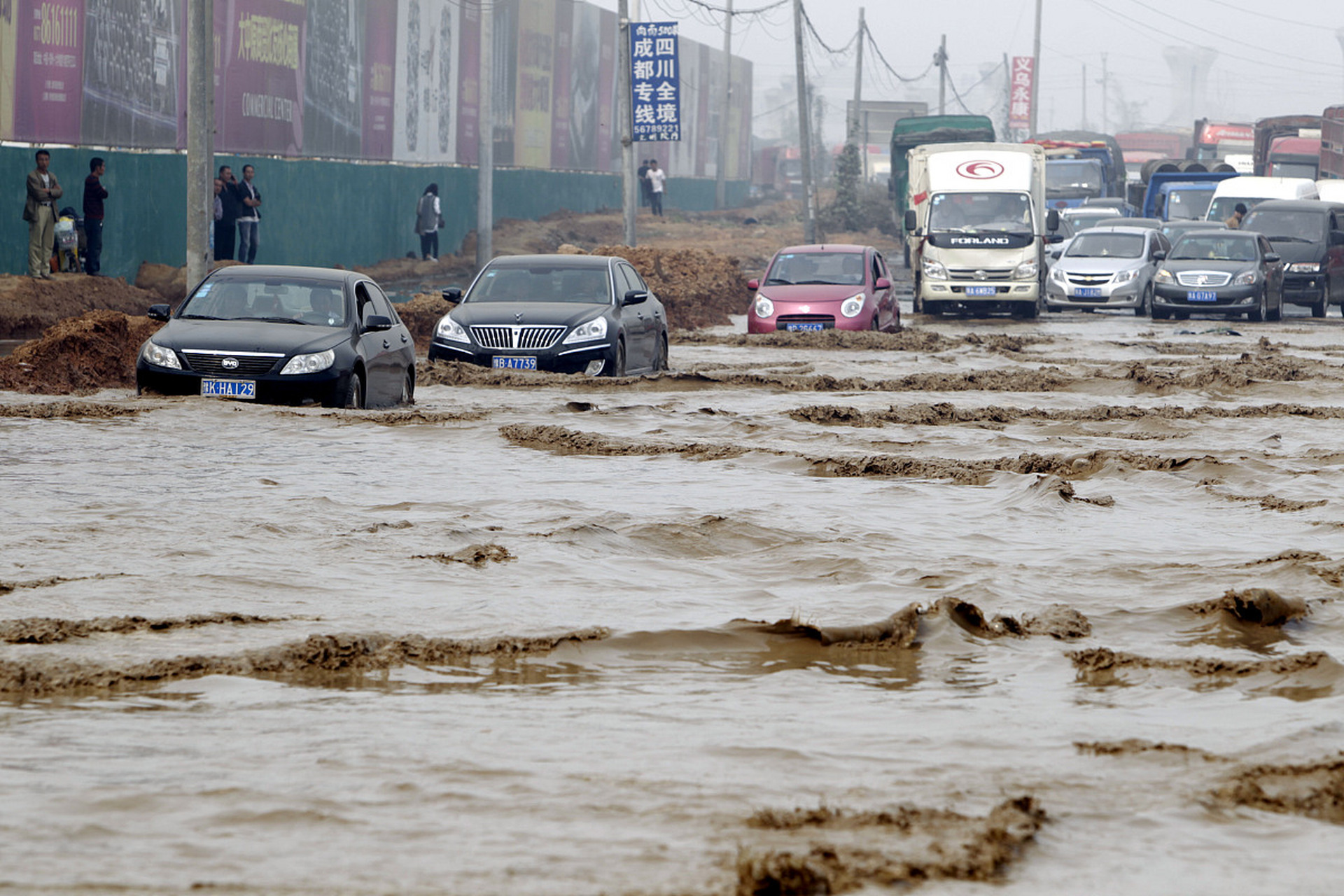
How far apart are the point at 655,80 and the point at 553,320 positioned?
21270 millimetres

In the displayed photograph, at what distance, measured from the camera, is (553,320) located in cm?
1561

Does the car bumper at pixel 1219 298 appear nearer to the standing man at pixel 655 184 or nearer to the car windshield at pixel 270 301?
the car windshield at pixel 270 301

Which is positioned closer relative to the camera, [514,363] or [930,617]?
[930,617]

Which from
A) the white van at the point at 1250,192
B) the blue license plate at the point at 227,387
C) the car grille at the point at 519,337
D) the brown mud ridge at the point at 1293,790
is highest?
the white van at the point at 1250,192

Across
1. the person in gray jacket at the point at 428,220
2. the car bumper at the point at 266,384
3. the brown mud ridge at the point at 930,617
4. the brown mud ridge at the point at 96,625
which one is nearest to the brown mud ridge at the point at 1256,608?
the brown mud ridge at the point at 930,617

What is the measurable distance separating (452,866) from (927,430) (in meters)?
10.0

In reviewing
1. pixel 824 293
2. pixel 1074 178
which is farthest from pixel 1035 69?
pixel 824 293

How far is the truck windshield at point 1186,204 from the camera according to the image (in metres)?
41.3

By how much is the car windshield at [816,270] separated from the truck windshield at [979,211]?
6330 mm

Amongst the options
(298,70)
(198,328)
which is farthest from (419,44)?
(198,328)

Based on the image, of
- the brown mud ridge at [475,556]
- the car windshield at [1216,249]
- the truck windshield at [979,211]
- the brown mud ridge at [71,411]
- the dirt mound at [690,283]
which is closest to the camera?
the brown mud ridge at [475,556]

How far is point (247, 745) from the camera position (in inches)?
180

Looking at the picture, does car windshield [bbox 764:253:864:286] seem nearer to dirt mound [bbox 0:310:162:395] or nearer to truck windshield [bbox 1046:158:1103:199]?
dirt mound [bbox 0:310:162:395]

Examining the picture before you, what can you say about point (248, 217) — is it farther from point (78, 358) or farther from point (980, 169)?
point (78, 358)
